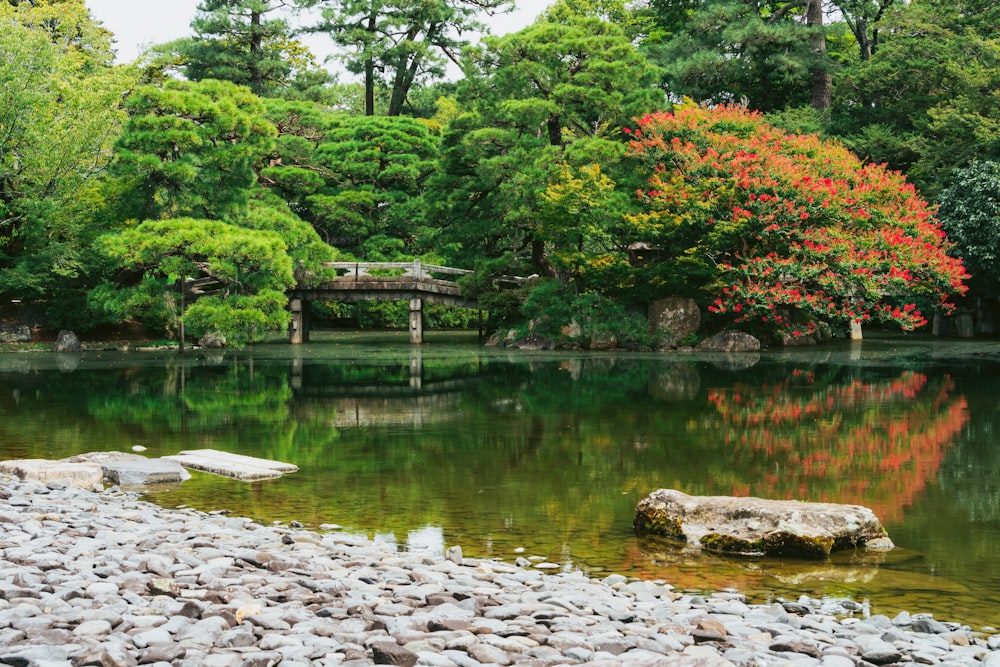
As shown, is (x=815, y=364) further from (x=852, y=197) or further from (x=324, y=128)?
(x=324, y=128)

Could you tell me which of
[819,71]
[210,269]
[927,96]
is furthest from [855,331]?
[210,269]

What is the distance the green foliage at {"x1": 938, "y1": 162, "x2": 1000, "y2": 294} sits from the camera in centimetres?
2589

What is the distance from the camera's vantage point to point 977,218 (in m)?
26.0

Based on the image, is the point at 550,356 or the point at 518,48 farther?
the point at 518,48

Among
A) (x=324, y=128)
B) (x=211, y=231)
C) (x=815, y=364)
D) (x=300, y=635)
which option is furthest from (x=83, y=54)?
(x=300, y=635)

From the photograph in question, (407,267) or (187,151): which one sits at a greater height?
(187,151)

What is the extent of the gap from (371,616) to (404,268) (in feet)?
79.6

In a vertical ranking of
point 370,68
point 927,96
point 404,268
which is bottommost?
point 404,268

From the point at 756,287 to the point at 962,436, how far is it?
41.8 feet

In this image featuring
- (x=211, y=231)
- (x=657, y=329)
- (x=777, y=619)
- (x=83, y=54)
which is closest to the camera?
(x=777, y=619)

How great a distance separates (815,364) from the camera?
20172 mm

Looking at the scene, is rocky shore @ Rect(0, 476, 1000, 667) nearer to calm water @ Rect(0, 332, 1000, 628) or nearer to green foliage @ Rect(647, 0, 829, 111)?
calm water @ Rect(0, 332, 1000, 628)

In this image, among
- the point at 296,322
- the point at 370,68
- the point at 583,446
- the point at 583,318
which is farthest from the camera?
the point at 370,68

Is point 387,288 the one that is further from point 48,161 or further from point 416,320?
point 48,161
